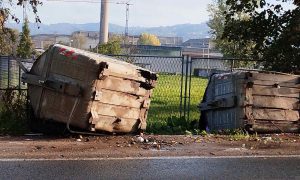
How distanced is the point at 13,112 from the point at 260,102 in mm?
5117

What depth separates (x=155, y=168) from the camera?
6715 millimetres

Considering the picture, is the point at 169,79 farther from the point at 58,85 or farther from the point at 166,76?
the point at 58,85

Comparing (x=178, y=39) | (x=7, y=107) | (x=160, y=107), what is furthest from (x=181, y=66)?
(x=178, y=39)

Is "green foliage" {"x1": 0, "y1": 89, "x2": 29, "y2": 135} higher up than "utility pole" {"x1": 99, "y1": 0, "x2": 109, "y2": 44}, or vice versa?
"utility pole" {"x1": 99, "y1": 0, "x2": 109, "y2": 44}

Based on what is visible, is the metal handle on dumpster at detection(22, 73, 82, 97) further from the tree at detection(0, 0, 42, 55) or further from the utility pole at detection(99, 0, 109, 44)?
the utility pole at detection(99, 0, 109, 44)

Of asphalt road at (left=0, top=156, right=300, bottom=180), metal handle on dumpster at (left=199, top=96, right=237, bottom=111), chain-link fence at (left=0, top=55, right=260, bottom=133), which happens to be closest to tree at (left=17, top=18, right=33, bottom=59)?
chain-link fence at (left=0, top=55, right=260, bottom=133)

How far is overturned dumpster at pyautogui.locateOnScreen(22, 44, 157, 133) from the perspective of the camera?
843 centimetres

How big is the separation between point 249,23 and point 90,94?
23.2 ft

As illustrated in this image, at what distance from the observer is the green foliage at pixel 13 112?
9375 mm

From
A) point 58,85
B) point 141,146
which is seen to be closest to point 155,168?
point 141,146

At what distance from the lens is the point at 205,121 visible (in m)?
11.2

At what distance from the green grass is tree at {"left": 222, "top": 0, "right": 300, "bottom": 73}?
185cm

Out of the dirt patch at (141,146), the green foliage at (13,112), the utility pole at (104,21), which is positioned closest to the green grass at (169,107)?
the dirt patch at (141,146)

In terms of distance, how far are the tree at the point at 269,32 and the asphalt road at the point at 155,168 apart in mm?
6060
